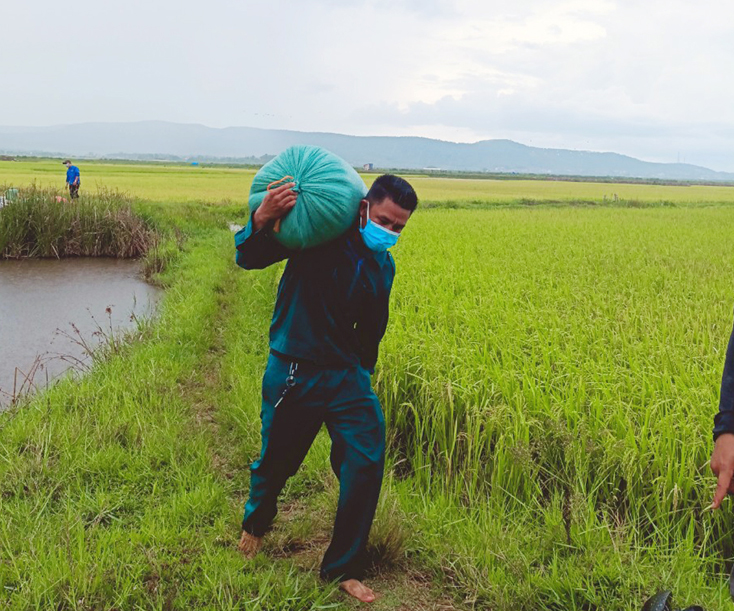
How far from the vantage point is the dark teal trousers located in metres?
2.17

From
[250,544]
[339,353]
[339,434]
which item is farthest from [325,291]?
[250,544]

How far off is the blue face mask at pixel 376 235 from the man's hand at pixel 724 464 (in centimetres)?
111

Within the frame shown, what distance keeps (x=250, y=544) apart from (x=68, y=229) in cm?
1176

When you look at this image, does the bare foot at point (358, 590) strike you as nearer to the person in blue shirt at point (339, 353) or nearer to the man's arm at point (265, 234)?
the person in blue shirt at point (339, 353)

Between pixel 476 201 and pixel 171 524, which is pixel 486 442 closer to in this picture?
pixel 171 524

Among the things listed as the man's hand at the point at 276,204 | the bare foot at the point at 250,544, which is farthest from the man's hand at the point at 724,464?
the bare foot at the point at 250,544

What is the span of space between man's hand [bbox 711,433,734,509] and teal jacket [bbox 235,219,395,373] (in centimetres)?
111

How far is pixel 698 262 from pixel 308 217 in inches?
305

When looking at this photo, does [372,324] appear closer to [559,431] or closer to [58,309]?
[559,431]

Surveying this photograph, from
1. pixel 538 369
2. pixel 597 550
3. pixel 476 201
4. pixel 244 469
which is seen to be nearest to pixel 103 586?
pixel 244 469

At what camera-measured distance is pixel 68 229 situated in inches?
493

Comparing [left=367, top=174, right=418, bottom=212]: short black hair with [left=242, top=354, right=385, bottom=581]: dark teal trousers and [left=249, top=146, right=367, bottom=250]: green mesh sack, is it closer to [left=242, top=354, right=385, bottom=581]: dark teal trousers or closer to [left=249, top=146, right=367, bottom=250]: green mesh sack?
[left=249, top=146, right=367, bottom=250]: green mesh sack

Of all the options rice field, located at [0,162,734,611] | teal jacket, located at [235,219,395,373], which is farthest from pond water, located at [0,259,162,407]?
teal jacket, located at [235,219,395,373]

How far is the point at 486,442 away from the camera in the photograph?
3178mm
